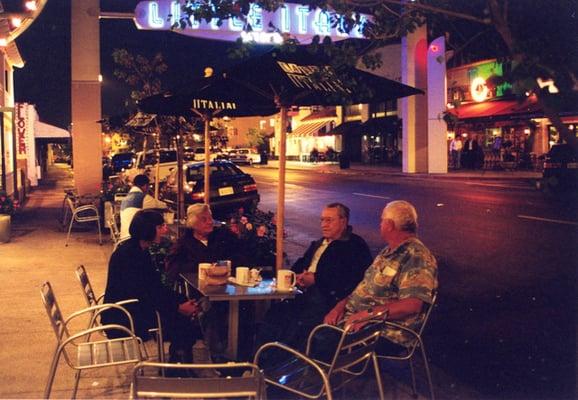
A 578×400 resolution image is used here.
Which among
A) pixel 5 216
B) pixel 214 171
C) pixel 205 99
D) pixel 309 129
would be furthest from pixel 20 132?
pixel 309 129

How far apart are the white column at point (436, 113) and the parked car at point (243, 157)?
21.8 m

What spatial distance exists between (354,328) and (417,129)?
33029mm

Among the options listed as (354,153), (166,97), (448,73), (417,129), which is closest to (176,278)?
(166,97)

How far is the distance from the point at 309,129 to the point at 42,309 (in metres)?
61.5

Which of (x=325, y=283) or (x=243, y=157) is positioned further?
(x=243, y=157)

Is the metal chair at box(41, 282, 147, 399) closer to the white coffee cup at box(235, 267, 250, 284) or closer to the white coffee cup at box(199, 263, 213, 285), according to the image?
the white coffee cup at box(199, 263, 213, 285)

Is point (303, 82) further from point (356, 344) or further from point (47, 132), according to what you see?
point (47, 132)

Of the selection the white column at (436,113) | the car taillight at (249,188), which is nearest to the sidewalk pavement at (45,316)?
the car taillight at (249,188)

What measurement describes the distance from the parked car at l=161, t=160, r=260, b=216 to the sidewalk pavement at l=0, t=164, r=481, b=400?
129 inches

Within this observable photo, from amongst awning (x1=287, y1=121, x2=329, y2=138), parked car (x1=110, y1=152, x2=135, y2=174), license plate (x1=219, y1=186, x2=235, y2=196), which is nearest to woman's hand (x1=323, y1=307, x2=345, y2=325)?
license plate (x1=219, y1=186, x2=235, y2=196)

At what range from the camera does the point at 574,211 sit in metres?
16.3

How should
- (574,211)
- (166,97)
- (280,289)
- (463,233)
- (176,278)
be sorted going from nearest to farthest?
1. (280,289)
2. (176,278)
3. (166,97)
4. (463,233)
5. (574,211)

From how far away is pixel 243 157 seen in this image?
56406 mm

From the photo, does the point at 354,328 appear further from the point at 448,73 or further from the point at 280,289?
the point at 448,73
